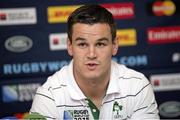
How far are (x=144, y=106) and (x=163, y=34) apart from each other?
102cm

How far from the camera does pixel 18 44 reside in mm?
2504

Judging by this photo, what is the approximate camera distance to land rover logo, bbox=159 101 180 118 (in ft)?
8.75

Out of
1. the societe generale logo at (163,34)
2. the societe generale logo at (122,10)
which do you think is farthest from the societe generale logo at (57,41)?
the societe generale logo at (163,34)

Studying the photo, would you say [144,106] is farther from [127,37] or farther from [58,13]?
[58,13]

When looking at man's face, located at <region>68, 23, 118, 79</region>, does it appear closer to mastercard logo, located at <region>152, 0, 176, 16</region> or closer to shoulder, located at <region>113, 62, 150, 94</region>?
shoulder, located at <region>113, 62, 150, 94</region>

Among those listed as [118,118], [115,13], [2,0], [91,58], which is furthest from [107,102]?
[2,0]

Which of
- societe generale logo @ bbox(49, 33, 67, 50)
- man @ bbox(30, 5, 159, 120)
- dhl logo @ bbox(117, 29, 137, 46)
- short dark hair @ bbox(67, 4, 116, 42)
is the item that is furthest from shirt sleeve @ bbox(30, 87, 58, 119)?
dhl logo @ bbox(117, 29, 137, 46)

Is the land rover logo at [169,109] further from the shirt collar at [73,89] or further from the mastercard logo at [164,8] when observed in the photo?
the shirt collar at [73,89]

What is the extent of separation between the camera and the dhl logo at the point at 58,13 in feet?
8.17

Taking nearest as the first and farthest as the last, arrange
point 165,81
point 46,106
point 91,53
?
point 91,53 < point 46,106 < point 165,81

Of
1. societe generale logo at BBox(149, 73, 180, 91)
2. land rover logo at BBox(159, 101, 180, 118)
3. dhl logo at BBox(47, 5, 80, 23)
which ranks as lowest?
land rover logo at BBox(159, 101, 180, 118)

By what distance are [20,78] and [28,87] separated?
0.27 ft

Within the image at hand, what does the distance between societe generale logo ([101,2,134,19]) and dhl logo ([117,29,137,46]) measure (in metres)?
0.10

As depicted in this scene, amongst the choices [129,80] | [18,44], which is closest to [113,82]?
[129,80]
